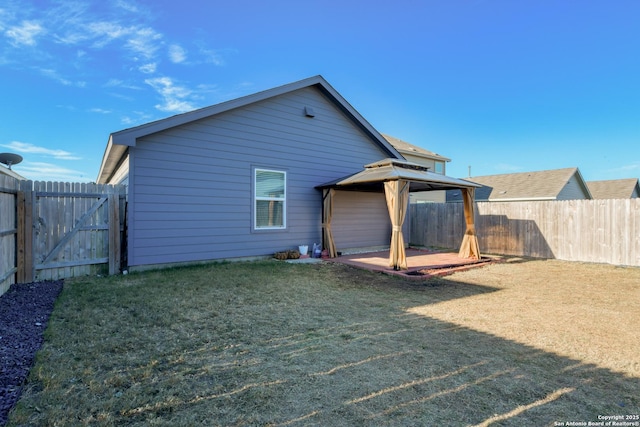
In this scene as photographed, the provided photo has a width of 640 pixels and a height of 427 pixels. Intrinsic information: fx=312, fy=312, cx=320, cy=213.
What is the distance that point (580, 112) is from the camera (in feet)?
54.0

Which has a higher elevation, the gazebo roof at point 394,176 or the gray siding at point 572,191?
the gray siding at point 572,191

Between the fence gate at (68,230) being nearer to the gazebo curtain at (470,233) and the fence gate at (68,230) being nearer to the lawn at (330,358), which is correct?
the lawn at (330,358)

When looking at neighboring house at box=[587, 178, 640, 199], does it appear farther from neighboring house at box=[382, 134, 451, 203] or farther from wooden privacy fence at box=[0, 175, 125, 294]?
wooden privacy fence at box=[0, 175, 125, 294]

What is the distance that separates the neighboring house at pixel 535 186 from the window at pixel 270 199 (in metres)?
17.1

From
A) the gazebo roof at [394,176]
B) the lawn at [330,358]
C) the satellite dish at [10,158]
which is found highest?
the satellite dish at [10,158]

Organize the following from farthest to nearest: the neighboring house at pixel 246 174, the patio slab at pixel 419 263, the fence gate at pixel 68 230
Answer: the patio slab at pixel 419 263, the neighboring house at pixel 246 174, the fence gate at pixel 68 230

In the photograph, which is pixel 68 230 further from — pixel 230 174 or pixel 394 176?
pixel 394 176

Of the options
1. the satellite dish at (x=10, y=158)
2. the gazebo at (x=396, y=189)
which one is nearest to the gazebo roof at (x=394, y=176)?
the gazebo at (x=396, y=189)

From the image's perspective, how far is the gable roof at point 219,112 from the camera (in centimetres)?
643

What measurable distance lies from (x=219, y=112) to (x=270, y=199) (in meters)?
2.56

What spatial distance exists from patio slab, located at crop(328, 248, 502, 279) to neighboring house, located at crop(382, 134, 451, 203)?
9129mm

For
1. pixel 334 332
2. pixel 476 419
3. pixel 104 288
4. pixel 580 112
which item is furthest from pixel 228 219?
pixel 580 112

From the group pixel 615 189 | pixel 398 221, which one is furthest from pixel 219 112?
pixel 615 189

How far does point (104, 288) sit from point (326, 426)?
511 centimetres
